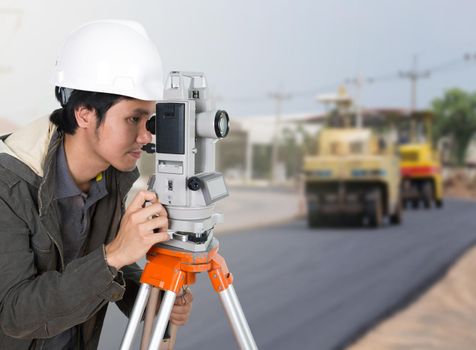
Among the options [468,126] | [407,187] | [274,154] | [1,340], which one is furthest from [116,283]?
[407,187]

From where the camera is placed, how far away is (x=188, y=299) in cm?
110

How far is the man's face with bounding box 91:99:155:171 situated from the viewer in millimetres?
987

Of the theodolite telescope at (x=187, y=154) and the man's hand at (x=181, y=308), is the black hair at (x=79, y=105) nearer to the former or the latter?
the theodolite telescope at (x=187, y=154)

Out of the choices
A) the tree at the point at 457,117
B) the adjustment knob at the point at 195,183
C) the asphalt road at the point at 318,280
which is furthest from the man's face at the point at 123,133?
the tree at the point at 457,117

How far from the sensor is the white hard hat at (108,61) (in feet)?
3.34

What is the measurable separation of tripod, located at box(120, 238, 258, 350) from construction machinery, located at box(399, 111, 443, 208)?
5.72 m

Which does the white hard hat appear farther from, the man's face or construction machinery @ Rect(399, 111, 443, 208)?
construction machinery @ Rect(399, 111, 443, 208)

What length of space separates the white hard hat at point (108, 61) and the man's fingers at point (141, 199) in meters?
0.18

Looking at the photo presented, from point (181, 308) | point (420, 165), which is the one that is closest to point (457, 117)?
point (420, 165)

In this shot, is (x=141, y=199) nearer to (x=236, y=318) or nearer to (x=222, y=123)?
(x=222, y=123)

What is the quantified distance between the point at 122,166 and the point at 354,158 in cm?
449

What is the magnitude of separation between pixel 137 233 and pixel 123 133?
0.19 metres

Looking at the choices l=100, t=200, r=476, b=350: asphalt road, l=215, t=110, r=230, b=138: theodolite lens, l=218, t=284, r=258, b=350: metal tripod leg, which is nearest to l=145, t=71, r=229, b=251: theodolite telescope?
l=215, t=110, r=230, b=138: theodolite lens

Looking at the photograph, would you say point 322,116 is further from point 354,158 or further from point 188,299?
point 188,299
